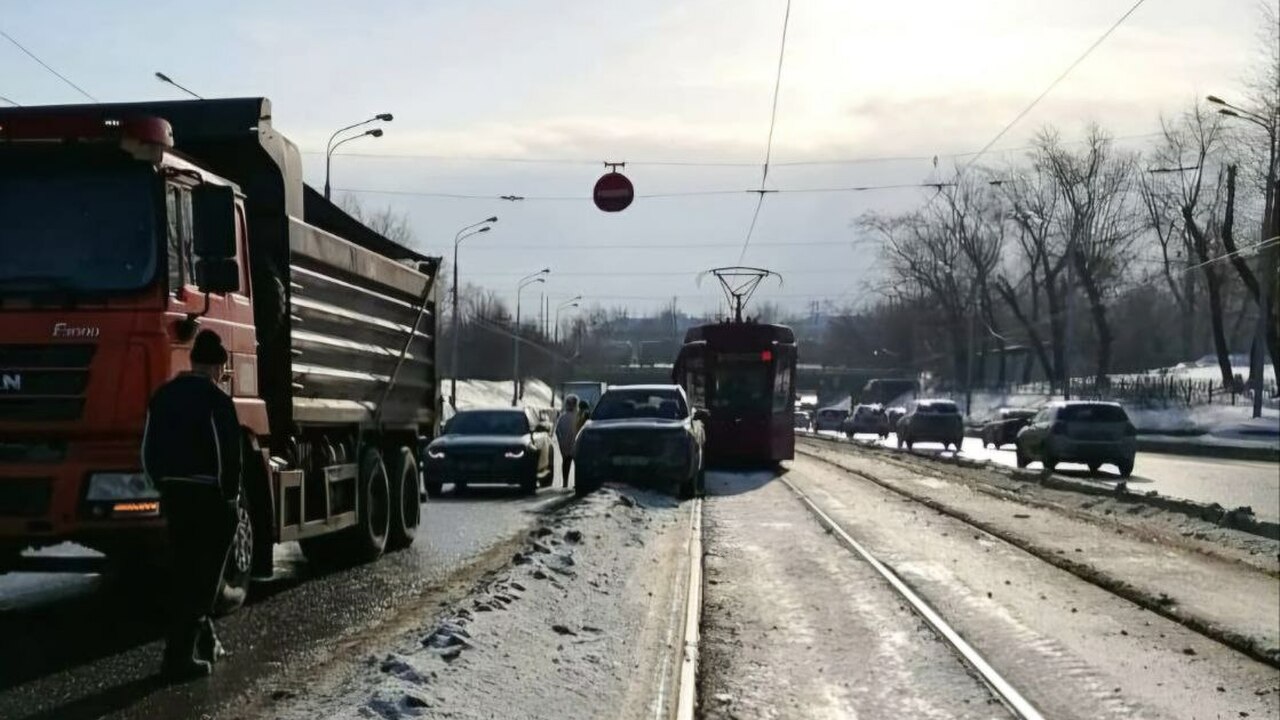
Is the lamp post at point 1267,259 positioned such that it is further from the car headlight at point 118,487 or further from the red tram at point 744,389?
the car headlight at point 118,487

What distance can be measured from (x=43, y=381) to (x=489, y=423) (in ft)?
51.7

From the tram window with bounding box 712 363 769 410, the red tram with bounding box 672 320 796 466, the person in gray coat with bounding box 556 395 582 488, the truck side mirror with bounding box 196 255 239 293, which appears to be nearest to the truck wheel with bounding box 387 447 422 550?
the truck side mirror with bounding box 196 255 239 293

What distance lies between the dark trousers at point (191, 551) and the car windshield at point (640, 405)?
14.9 m

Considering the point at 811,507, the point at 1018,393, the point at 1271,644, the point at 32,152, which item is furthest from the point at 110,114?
the point at 1018,393

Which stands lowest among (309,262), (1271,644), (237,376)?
(1271,644)

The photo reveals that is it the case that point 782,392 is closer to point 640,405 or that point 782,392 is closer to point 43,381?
point 640,405

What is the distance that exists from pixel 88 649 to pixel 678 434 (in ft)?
43.0

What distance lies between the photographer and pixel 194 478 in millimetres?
6977

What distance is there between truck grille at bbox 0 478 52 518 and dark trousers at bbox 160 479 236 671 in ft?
3.82

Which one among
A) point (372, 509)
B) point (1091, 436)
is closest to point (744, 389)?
point (1091, 436)

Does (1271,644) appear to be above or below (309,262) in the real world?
below

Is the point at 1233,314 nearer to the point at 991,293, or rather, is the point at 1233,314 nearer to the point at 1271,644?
the point at 991,293

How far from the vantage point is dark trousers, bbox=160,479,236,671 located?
23.1ft

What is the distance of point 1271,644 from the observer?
8891 mm
